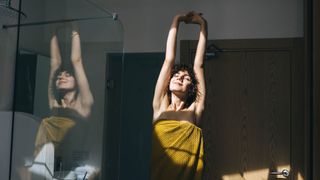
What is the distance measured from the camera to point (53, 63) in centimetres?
189

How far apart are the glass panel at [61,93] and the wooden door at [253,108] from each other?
67 centimetres

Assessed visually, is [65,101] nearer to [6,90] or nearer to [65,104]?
[65,104]

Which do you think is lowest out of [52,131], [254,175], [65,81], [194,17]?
[254,175]

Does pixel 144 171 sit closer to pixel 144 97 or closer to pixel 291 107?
pixel 144 97

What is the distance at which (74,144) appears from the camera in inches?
79.0

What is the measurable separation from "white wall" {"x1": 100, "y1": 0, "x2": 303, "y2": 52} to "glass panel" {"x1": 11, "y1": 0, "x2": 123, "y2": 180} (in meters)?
0.43

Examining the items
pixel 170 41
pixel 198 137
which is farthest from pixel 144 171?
pixel 170 41

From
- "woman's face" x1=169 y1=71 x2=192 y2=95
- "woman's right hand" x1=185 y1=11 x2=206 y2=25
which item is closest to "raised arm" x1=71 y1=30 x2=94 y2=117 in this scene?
"woman's face" x1=169 y1=71 x2=192 y2=95

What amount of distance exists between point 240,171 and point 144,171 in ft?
2.05

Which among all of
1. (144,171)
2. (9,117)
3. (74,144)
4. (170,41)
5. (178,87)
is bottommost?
(144,171)

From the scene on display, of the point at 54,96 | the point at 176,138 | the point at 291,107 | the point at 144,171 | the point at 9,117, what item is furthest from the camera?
the point at 144,171

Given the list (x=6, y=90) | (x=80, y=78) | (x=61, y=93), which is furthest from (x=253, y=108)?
(x=6, y=90)

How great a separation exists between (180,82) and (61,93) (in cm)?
63

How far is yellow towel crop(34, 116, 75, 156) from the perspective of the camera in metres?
1.80
